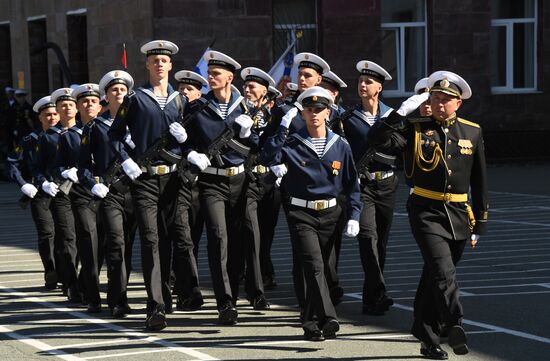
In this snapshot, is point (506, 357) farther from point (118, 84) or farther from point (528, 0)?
point (528, 0)

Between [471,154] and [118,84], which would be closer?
[471,154]

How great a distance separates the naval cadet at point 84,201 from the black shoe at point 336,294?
2.03 m

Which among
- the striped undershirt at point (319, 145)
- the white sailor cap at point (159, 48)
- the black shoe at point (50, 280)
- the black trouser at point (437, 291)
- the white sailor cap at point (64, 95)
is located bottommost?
the black shoe at point (50, 280)

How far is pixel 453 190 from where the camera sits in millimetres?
9695

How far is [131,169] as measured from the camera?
10969 mm

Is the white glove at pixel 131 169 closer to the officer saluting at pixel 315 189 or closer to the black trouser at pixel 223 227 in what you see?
the black trouser at pixel 223 227

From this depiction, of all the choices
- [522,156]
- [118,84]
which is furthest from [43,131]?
[522,156]

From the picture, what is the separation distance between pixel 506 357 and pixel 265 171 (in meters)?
3.66

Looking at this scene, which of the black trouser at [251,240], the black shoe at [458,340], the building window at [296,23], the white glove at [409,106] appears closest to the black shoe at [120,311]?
the black trouser at [251,240]

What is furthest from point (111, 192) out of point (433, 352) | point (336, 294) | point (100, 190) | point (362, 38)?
point (362, 38)

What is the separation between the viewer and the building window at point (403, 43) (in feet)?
94.9

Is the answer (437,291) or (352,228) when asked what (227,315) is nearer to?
(352,228)

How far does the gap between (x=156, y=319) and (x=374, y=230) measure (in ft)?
6.84

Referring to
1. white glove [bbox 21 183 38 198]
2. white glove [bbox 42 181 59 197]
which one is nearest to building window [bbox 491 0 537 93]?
white glove [bbox 21 183 38 198]
